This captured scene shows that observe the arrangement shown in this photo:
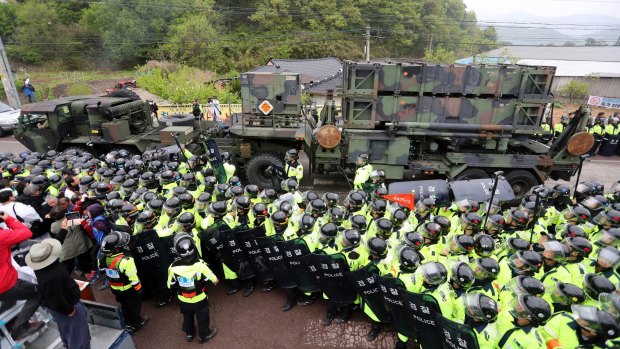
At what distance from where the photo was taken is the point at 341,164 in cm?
953

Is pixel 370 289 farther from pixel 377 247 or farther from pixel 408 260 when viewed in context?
pixel 408 260

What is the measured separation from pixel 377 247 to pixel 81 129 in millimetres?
9583

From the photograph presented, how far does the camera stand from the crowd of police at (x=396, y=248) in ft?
10.6

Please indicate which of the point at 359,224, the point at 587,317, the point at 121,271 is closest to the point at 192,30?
the point at 121,271

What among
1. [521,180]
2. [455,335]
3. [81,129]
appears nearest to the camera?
[455,335]

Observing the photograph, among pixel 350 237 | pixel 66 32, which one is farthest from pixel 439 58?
pixel 66 32

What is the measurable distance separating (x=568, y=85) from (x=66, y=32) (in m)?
44.3

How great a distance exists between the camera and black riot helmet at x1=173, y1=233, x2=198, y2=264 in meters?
4.07

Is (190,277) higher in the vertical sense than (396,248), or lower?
lower

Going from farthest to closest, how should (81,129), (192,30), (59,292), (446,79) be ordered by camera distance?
(192,30) < (81,129) < (446,79) < (59,292)

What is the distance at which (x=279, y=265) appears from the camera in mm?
5090

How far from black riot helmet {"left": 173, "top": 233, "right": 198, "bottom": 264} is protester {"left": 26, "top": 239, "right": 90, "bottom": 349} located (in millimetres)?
1033

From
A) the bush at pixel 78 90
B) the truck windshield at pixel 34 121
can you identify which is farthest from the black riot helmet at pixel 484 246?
the bush at pixel 78 90

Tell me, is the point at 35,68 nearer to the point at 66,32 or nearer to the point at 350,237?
the point at 66,32
